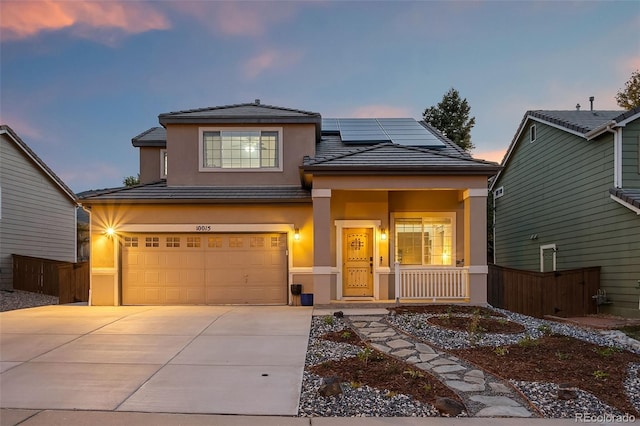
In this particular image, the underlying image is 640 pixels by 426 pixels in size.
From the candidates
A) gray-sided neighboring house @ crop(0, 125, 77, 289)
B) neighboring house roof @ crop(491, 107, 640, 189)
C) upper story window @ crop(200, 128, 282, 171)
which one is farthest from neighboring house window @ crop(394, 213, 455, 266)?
gray-sided neighboring house @ crop(0, 125, 77, 289)

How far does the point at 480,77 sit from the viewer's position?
1995 cm

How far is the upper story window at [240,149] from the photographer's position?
12504 millimetres

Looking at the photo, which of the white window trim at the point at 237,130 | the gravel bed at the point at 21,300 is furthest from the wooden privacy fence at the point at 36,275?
Answer: the white window trim at the point at 237,130

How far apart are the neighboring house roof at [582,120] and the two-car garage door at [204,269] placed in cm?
888

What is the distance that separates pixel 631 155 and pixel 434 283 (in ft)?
19.4

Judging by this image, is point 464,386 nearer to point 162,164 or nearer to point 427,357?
point 427,357

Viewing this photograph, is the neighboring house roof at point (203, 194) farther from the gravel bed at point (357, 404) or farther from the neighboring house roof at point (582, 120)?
the neighboring house roof at point (582, 120)

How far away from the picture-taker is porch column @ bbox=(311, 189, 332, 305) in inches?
404

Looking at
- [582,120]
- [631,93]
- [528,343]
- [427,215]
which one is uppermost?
[631,93]

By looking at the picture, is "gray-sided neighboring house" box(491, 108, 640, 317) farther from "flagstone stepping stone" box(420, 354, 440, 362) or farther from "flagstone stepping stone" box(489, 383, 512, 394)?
"flagstone stepping stone" box(489, 383, 512, 394)

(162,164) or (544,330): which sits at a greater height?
(162,164)

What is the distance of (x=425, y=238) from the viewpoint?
12188 millimetres

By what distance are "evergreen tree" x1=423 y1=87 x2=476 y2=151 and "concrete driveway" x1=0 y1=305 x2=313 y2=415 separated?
19607mm

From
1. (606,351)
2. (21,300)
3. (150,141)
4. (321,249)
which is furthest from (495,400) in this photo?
(21,300)
